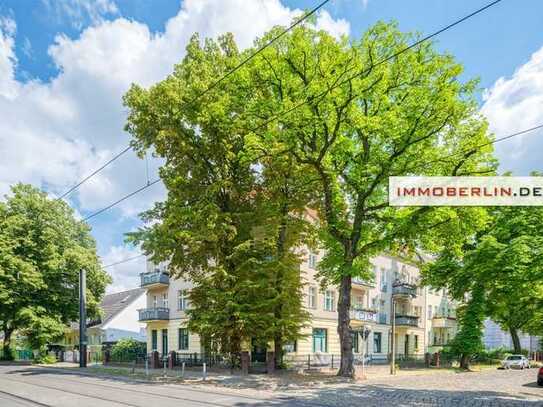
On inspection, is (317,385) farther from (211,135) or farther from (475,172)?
(211,135)

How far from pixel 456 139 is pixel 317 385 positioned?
12.3m

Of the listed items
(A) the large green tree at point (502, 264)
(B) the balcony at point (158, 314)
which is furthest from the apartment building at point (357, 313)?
(A) the large green tree at point (502, 264)

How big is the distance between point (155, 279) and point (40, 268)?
923 centimetres

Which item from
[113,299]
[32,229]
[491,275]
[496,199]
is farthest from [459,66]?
[113,299]

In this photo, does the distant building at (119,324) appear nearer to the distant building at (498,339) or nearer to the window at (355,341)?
the window at (355,341)

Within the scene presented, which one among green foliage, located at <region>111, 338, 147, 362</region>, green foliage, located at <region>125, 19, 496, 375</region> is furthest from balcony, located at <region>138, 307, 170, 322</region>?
green foliage, located at <region>125, 19, 496, 375</region>

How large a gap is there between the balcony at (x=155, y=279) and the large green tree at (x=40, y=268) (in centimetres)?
330

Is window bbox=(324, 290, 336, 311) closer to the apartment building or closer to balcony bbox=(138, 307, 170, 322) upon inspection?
the apartment building

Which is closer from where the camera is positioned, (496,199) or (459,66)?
(459,66)

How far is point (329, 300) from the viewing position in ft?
136

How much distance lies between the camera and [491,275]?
26.6m

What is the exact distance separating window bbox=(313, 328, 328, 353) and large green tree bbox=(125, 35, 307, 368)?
1211cm

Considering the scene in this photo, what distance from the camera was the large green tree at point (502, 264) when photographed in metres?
24.0

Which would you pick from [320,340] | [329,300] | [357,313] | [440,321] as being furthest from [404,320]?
[320,340]
